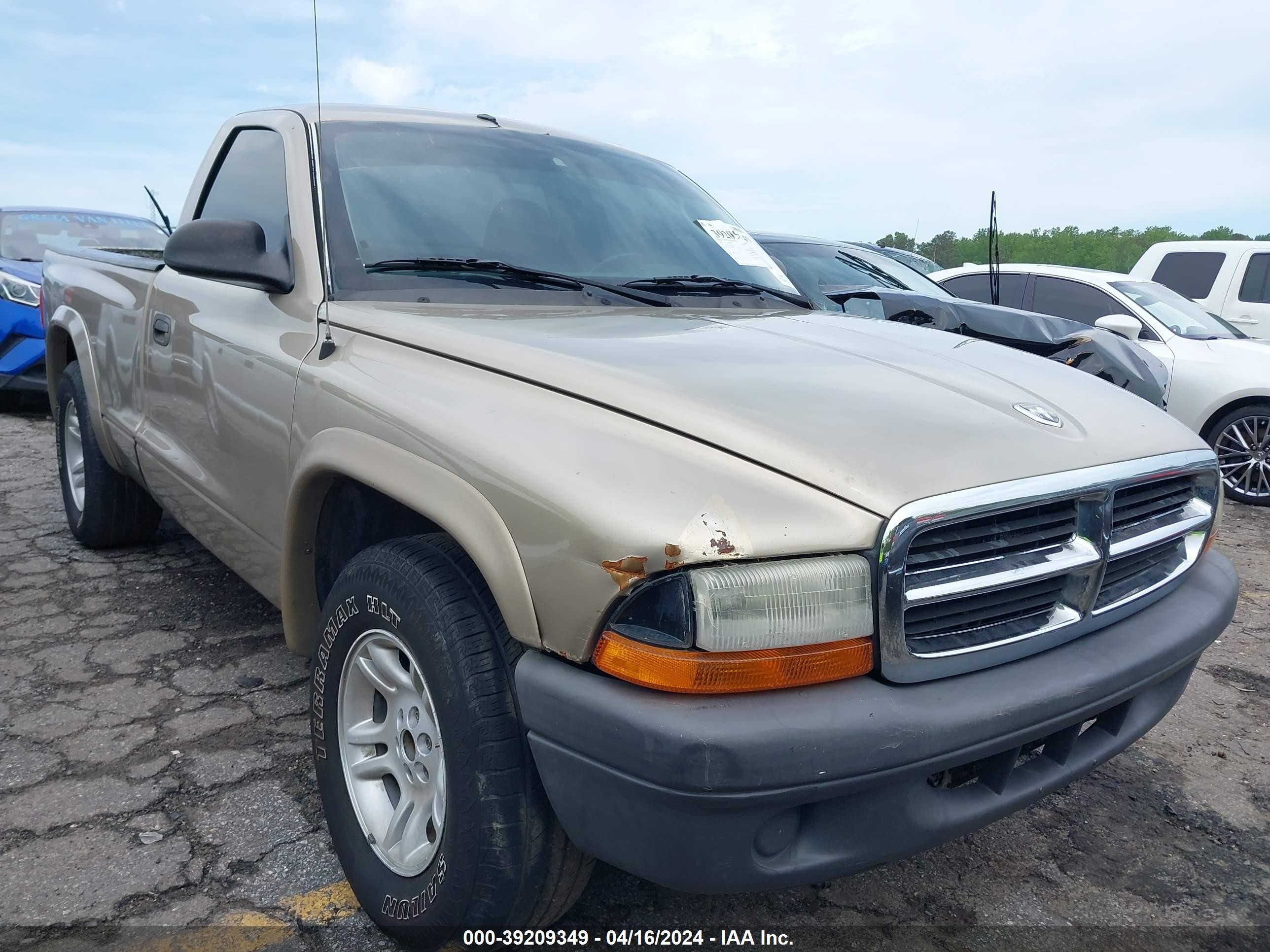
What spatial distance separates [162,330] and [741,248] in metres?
1.83

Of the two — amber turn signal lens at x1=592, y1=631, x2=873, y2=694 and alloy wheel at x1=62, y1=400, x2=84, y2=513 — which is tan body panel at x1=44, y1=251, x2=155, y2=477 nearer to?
alloy wheel at x1=62, y1=400, x2=84, y2=513

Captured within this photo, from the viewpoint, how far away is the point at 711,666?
1382 millimetres

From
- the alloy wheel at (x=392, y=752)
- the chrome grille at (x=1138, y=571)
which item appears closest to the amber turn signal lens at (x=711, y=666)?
the alloy wheel at (x=392, y=752)

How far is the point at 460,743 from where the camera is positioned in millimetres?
1573

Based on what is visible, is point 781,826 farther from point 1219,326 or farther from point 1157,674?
point 1219,326

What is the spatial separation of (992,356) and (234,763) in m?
2.17

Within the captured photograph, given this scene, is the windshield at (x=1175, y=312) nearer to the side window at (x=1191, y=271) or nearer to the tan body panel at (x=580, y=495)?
the side window at (x=1191, y=271)

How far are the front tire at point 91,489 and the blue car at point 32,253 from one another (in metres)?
2.70

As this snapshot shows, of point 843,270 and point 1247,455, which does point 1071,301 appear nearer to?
point 1247,455

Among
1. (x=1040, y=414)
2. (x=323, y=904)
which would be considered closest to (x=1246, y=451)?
(x=1040, y=414)

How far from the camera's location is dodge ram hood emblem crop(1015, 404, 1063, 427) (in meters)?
1.79

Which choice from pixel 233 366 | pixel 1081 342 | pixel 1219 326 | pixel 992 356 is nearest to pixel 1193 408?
pixel 1219 326

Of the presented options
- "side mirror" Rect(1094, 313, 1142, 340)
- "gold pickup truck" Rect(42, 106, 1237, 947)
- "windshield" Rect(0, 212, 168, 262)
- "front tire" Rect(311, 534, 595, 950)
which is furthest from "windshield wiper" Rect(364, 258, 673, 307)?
"windshield" Rect(0, 212, 168, 262)

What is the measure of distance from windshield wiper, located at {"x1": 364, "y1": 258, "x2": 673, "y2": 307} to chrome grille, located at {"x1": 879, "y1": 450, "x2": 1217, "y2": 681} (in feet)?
3.78
